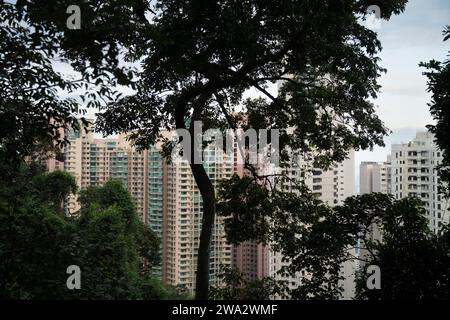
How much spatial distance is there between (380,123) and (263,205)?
5.29 feet

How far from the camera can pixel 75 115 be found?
269 centimetres

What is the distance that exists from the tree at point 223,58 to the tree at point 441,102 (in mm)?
762

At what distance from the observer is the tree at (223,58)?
2684 millimetres

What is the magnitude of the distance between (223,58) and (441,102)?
73.3 inches

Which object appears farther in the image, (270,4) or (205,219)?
(205,219)

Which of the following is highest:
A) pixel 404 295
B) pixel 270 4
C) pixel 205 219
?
pixel 270 4

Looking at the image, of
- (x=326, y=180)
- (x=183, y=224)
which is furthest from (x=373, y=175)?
(x=183, y=224)

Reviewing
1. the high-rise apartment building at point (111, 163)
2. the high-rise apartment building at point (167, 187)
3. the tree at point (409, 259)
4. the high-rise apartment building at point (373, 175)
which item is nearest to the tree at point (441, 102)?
the tree at point (409, 259)

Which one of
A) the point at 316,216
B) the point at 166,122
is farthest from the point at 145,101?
the point at 316,216

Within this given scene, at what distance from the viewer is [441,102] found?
2980 millimetres
